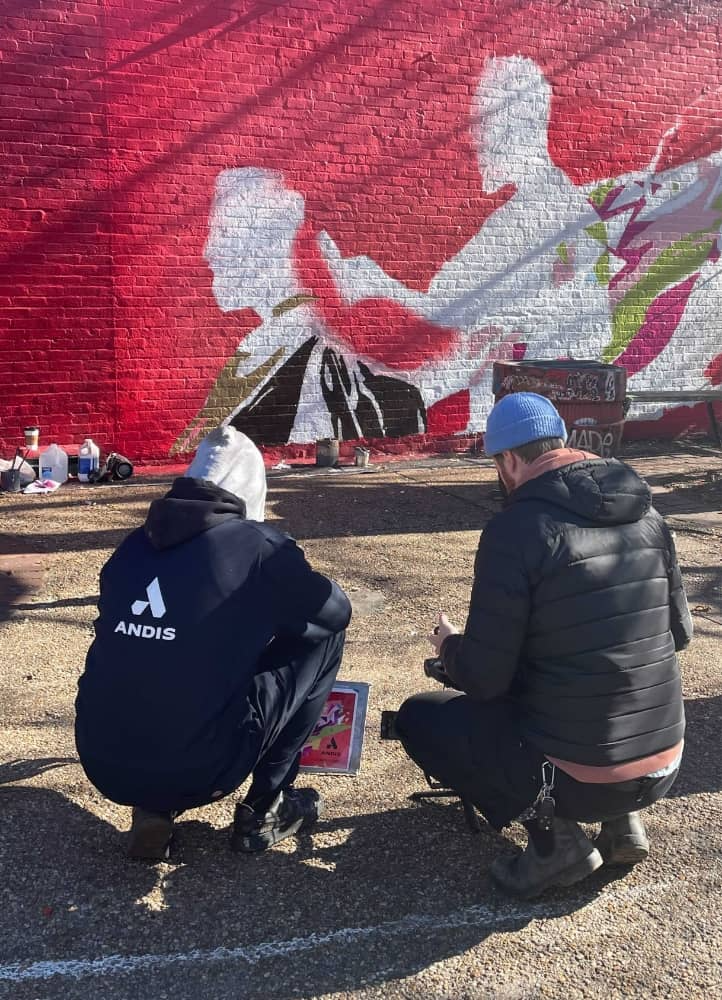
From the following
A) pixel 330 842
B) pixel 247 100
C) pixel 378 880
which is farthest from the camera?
pixel 247 100

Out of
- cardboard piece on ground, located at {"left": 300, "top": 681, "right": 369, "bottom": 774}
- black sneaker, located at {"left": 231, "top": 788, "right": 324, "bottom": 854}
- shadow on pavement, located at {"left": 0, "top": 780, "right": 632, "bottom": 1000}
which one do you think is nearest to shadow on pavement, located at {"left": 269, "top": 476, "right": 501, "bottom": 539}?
cardboard piece on ground, located at {"left": 300, "top": 681, "right": 369, "bottom": 774}

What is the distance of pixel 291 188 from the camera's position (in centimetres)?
949

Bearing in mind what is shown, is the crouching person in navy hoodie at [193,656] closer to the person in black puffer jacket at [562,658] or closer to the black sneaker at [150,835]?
the black sneaker at [150,835]

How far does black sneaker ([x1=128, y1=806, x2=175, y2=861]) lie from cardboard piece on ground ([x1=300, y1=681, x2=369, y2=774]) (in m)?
0.59

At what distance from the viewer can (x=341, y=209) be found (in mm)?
9766

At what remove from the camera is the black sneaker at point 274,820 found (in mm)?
3344

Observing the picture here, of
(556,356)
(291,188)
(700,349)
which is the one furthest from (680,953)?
(700,349)

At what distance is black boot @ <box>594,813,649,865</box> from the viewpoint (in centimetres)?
325

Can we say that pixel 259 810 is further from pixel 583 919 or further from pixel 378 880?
pixel 583 919

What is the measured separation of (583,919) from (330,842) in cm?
89

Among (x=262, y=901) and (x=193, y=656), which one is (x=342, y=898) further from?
(x=193, y=656)

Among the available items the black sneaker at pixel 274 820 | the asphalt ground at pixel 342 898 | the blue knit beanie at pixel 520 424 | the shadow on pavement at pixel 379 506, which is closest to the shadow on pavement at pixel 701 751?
the asphalt ground at pixel 342 898

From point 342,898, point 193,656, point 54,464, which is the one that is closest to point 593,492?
point 193,656

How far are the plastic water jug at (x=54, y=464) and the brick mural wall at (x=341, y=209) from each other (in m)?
0.29
